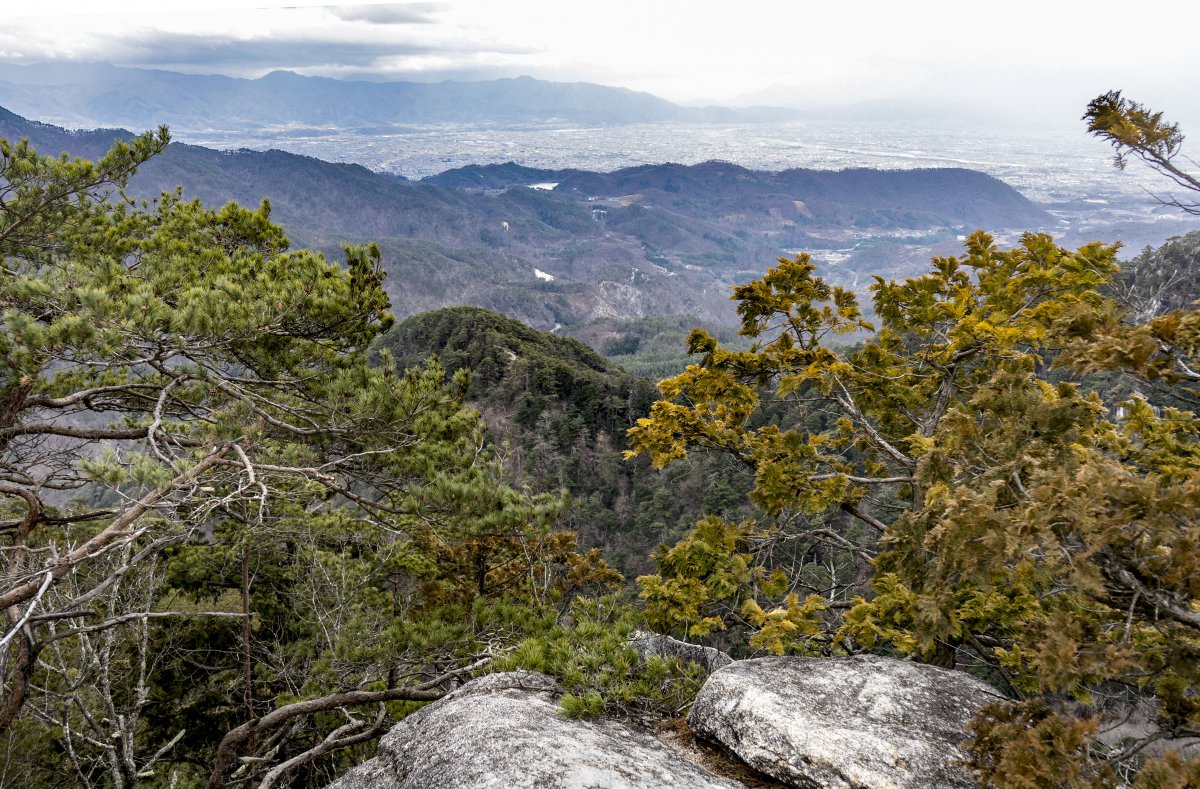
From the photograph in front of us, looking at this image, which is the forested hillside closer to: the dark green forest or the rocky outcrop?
the dark green forest

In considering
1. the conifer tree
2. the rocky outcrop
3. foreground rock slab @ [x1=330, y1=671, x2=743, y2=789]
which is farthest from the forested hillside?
foreground rock slab @ [x1=330, y1=671, x2=743, y2=789]

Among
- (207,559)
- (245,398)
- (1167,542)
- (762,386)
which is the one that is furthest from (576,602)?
(207,559)

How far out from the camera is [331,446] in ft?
20.6

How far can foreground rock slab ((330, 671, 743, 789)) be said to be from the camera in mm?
2822

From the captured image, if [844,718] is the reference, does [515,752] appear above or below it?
above

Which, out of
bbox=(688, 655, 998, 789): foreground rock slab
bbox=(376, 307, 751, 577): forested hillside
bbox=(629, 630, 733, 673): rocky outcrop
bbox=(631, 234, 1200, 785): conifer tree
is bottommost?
bbox=(376, 307, 751, 577): forested hillside

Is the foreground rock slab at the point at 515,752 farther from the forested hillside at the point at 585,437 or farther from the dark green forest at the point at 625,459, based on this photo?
the forested hillside at the point at 585,437

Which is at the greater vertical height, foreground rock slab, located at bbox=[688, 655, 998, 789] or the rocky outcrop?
foreground rock slab, located at bbox=[688, 655, 998, 789]

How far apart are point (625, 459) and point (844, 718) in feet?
8.27

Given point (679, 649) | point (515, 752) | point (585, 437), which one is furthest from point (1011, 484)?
point (585, 437)

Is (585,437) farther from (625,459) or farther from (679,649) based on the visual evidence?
(625,459)

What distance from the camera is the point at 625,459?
17.1 ft

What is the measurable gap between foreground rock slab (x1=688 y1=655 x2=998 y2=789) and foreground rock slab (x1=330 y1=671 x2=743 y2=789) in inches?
13.2

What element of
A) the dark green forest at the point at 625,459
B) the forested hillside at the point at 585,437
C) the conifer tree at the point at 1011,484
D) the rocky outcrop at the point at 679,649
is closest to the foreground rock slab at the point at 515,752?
the dark green forest at the point at 625,459
